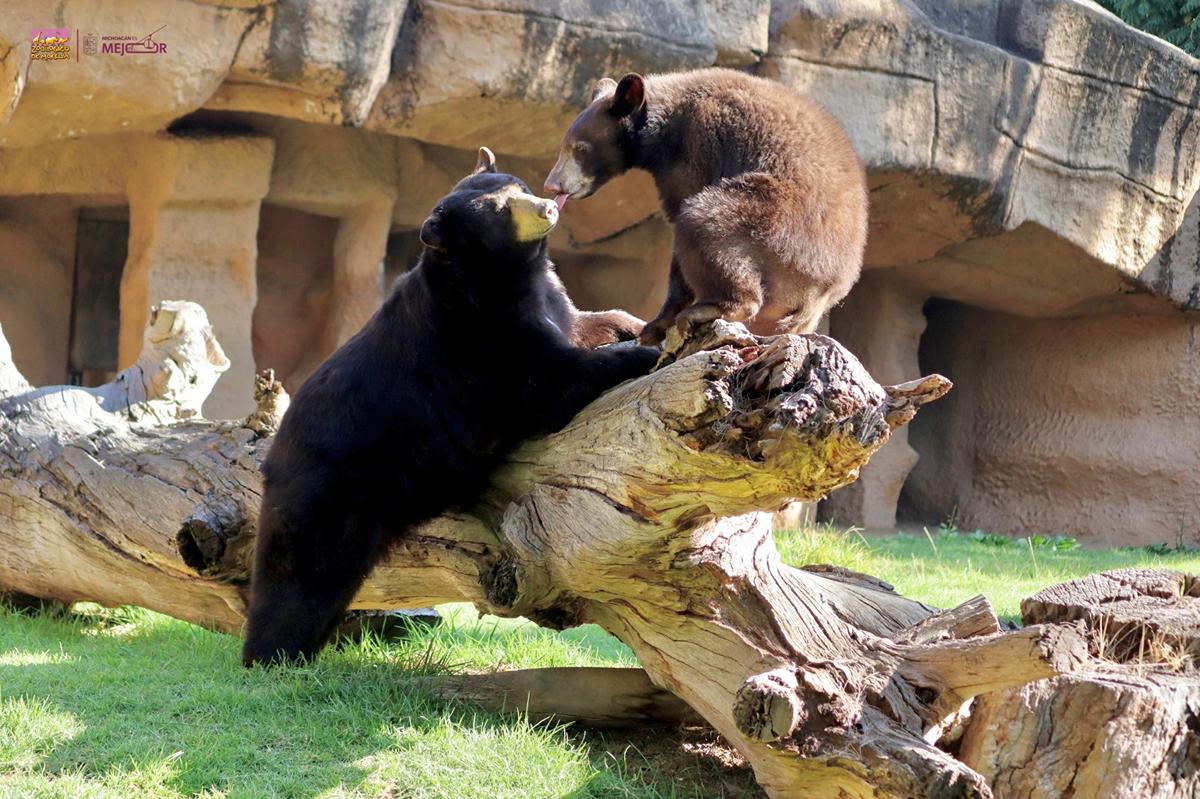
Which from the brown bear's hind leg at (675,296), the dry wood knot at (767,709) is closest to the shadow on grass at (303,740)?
the dry wood knot at (767,709)

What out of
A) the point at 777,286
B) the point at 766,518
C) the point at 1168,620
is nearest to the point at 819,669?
the point at 766,518

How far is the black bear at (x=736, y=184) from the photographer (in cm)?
498

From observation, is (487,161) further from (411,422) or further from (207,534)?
(207,534)

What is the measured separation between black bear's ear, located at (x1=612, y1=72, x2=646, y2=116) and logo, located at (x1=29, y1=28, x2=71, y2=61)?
4050 millimetres

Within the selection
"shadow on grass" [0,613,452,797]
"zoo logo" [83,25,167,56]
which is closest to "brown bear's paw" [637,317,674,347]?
"shadow on grass" [0,613,452,797]

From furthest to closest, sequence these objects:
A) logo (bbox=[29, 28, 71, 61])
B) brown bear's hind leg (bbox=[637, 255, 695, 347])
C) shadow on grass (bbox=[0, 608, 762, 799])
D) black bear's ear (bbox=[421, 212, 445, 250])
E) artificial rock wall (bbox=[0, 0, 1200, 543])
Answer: artificial rock wall (bbox=[0, 0, 1200, 543]), logo (bbox=[29, 28, 71, 61]), brown bear's hind leg (bbox=[637, 255, 695, 347]), black bear's ear (bbox=[421, 212, 445, 250]), shadow on grass (bbox=[0, 608, 762, 799])

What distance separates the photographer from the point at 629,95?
19.7 ft

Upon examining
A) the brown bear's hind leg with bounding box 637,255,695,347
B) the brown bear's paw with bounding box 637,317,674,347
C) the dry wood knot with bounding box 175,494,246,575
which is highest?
the brown bear's hind leg with bounding box 637,255,695,347

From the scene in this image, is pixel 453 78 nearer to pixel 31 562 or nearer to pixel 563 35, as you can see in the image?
pixel 563 35

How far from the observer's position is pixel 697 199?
16.8 ft

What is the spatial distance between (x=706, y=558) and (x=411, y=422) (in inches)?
54.8

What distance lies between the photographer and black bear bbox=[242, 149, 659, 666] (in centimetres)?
468

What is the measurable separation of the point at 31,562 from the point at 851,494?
8.43m

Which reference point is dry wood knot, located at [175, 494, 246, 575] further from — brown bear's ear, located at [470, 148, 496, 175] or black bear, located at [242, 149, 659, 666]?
brown bear's ear, located at [470, 148, 496, 175]
